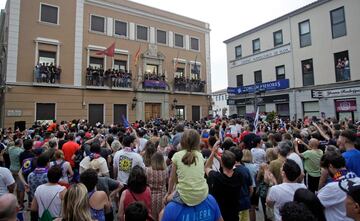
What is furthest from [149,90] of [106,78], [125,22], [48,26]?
[48,26]

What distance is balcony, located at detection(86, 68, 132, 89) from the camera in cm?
1940

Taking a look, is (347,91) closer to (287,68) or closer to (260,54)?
(287,68)

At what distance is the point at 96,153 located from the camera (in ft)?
16.1

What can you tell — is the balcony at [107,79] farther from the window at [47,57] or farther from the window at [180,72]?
the window at [180,72]

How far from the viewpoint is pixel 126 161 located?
16.1 ft

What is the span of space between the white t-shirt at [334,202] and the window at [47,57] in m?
19.7

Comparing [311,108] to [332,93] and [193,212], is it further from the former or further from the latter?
[193,212]

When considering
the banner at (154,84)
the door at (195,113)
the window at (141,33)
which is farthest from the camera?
the door at (195,113)

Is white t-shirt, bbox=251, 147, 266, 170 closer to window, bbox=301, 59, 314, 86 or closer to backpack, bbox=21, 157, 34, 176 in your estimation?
backpack, bbox=21, 157, 34, 176

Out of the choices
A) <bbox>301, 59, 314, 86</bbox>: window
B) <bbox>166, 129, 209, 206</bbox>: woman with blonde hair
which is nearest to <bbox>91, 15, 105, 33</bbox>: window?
<bbox>301, 59, 314, 86</bbox>: window

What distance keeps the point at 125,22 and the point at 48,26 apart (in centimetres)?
663

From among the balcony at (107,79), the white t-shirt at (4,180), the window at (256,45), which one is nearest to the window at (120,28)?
the balcony at (107,79)

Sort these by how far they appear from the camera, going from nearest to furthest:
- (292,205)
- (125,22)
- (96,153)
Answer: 1. (292,205)
2. (96,153)
3. (125,22)

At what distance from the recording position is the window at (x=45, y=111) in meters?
17.4
